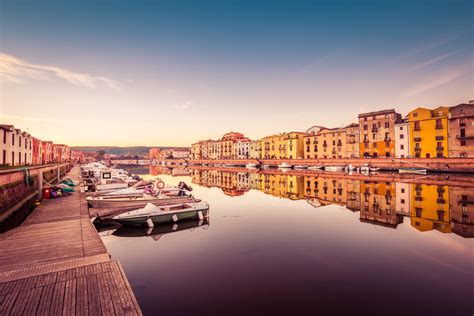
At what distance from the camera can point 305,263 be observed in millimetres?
12781

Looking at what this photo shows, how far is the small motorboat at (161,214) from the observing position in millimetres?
18297

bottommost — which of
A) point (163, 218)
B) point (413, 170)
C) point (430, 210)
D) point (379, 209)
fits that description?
point (379, 209)

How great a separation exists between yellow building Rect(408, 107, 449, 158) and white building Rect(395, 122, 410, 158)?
1113 millimetres

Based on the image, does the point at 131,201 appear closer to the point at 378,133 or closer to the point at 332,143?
the point at 378,133

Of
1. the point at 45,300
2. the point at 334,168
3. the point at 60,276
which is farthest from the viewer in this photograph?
the point at 334,168

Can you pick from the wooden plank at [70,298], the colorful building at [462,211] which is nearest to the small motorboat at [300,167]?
the colorful building at [462,211]

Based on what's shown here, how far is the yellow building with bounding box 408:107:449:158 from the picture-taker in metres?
69.7

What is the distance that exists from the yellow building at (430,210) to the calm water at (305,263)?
5.5 inches

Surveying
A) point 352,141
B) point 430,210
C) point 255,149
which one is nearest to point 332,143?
point 352,141

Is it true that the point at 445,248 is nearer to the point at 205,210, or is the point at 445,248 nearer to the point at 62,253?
the point at 205,210

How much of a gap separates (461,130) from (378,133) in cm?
2048

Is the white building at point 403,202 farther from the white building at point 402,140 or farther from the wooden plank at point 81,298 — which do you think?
the white building at point 402,140

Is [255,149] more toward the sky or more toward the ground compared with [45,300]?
more toward the sky

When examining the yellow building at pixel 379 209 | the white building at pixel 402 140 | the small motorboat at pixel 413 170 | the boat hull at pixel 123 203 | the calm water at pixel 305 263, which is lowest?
the calm water at pixel 305 263
